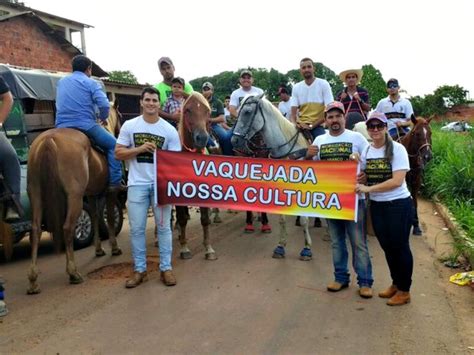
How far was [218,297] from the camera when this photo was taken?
5051mm

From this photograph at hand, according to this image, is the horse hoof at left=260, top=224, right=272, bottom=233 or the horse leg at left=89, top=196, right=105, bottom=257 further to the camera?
the horse hoof at left=260, top=224, right=272, bottom=233

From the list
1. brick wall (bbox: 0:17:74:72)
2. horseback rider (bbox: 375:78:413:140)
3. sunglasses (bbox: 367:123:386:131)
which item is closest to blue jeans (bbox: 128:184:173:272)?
sunglasses (bbox: 367:123:386:131)

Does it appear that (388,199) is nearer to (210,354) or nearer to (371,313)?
(371,313)

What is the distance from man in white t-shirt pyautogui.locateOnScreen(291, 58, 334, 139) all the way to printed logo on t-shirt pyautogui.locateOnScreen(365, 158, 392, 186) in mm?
2569

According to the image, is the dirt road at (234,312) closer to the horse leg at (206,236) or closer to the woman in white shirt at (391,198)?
the horse leg at (206,236)

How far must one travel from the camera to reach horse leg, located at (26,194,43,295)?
5.28m

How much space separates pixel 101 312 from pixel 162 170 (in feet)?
5.62

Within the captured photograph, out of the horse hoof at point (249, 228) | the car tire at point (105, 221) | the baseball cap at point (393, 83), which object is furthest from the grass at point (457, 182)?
the car tire at point (105, 221)

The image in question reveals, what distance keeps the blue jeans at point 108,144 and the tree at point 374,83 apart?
27.3 metres

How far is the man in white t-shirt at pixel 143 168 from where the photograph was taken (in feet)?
17.2

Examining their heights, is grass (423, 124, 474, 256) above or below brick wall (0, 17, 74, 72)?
below

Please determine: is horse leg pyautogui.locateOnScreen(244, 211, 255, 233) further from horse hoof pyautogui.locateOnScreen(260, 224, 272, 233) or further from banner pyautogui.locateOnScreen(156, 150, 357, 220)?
banner pyautogui.locateOnScreen(156, 150, 357, 220)

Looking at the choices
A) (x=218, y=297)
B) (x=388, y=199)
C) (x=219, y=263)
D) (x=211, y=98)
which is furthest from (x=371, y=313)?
(x=211, y=98)

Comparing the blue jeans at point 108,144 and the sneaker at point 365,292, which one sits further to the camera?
the blue jeans at point 108,144
